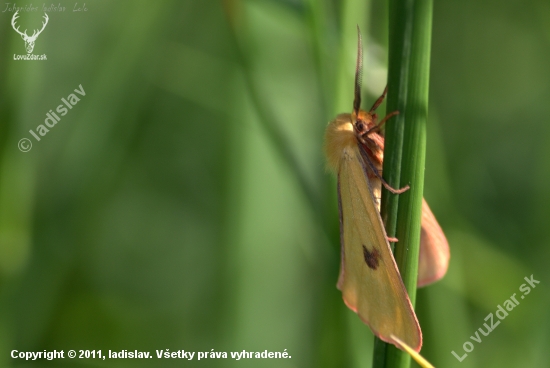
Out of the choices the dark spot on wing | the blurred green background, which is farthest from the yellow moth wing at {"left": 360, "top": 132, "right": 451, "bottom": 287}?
the blurred green background

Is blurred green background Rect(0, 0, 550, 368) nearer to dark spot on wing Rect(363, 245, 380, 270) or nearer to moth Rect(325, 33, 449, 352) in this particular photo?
→ moth Rect(325, 33, 449, 352)

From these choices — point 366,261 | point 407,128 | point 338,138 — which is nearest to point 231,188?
point 338,138

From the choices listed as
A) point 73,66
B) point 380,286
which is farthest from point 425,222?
point 73,66

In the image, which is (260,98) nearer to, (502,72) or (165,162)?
(165,162)

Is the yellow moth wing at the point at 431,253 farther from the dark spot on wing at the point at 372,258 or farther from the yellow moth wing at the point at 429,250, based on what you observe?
the dark spot on wing at the point at 372,258

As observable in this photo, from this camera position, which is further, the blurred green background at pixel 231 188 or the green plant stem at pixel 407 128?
the blurred green background at pixel 231 188

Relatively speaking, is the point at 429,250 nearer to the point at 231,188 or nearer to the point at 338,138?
the point at 338,138

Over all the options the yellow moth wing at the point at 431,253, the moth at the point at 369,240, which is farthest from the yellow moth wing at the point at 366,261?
the yellow moth wing at the point at 431,253
